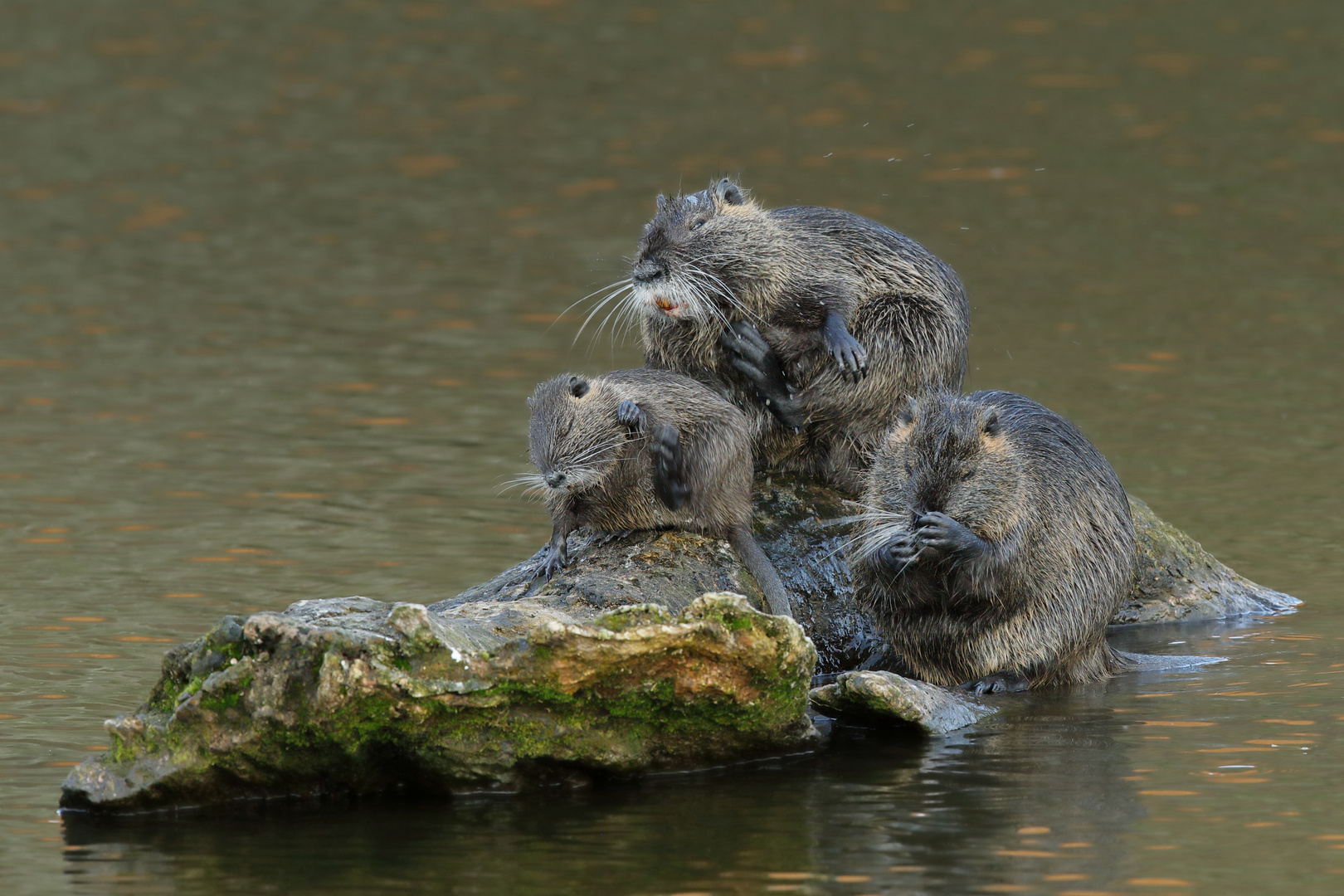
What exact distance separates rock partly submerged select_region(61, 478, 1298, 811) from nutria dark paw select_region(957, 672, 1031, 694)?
0.54m

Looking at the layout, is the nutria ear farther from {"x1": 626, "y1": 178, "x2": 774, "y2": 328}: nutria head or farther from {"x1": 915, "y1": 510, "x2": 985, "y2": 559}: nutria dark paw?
{"x1": 915, "y1": 510, "x2": 985, "y2": 559}: nutria dark paw

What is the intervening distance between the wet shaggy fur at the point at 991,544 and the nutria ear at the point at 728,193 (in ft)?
4.58

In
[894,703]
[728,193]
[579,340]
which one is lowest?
[894,703]

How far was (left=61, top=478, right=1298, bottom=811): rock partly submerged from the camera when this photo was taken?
7082mm

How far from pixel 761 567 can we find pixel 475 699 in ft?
6.24

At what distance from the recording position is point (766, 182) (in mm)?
20531

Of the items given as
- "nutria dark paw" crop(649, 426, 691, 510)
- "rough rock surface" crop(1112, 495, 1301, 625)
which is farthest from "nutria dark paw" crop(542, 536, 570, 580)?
"rough rock surface" crop(1112, 495, 1301, 625)

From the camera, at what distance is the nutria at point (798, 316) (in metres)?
9.09

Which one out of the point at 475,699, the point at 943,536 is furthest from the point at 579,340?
the point at 475,699

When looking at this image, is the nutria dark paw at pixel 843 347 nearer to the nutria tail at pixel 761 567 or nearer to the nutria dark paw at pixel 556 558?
the nutria tail at pixel 761 567

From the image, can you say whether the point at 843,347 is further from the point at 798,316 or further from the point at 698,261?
the point at 698,261

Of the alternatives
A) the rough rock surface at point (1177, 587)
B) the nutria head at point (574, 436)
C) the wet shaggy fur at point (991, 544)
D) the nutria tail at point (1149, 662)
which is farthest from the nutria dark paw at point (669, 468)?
the rough rock surface at point (1177, 587)

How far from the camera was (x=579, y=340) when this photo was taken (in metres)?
16.8

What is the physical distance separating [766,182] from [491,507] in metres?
8.92
